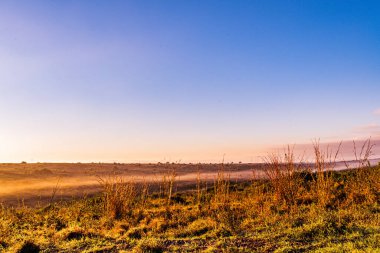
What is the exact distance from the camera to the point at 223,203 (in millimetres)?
11383

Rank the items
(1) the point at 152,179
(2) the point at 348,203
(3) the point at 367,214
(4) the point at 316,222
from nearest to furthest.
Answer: (4) the point at 316,222 → (3) the point at 367,214 → (2) the point at 348,203 → (1) the point at 152,179

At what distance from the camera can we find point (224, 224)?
9.16 metres

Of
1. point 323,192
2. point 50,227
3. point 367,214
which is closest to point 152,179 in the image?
point 50,227

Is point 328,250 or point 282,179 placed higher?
point 282,179

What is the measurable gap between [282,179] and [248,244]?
4947mm

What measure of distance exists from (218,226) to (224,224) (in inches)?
6.3

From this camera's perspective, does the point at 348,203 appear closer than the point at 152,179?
Yes

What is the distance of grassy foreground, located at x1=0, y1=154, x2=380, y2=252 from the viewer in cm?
709

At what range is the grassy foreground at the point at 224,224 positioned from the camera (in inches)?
279

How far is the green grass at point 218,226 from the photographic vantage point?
7.02 metres

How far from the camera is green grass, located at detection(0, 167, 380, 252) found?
23.0ft

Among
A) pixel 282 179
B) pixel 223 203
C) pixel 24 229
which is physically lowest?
pixel 24 229

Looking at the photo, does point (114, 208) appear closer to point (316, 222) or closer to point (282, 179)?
point (282, 179)

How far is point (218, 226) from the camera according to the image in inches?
360
